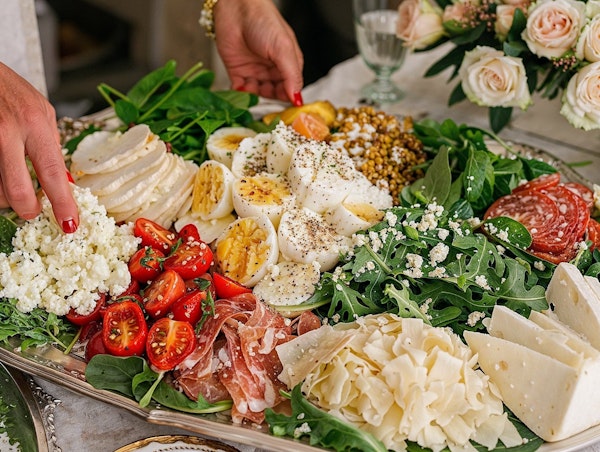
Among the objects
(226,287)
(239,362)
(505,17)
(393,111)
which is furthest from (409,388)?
(393,111)

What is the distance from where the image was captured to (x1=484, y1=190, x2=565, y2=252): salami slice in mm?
2072

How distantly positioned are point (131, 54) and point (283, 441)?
17.5ft

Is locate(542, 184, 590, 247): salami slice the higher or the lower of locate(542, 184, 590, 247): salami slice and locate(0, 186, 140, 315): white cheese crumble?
the higher

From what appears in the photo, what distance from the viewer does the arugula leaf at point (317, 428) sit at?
1.51 meters

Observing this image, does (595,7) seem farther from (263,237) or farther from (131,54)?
(131,54)

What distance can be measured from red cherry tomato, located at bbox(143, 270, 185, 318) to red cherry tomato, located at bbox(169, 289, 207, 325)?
0.08ft

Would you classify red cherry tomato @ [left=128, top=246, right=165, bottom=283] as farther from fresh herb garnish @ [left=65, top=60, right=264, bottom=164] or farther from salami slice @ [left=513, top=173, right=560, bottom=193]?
salami slice @ [left=513, top=173, right=560, bottom=193]

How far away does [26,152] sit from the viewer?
1.90m

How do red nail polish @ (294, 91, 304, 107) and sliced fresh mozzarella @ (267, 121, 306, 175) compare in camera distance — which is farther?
red nail polish @ (294, 91, 304, 107)

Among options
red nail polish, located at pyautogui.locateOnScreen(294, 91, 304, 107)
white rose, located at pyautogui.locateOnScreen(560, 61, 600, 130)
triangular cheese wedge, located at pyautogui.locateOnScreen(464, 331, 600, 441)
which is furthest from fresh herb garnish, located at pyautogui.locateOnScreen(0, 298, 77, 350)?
white rose, located at pyautogui.locateOnScreen(560, 61, 600, 130)

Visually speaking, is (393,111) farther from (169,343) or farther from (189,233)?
(169,343)

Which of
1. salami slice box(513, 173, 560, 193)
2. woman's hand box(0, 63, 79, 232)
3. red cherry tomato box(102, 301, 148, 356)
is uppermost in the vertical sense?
woman's hand box(0, 63, 79, 232)

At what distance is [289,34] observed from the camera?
283cm

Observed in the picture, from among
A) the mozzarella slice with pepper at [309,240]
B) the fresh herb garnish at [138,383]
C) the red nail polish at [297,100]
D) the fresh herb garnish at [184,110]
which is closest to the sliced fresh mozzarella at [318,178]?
the mozzarella slice with pepper at [309,240]
